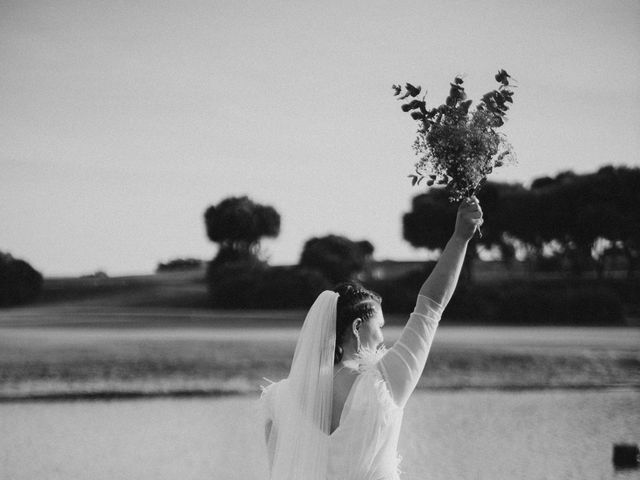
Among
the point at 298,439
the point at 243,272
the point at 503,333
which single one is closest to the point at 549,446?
the point at 298,439

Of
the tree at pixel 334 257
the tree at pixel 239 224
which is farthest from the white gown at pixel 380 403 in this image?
the tree at pixel 239 224

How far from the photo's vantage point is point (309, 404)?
11.9 feet

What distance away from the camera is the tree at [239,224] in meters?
80.2

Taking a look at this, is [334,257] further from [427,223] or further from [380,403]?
[380,403]

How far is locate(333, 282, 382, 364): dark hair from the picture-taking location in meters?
3.38

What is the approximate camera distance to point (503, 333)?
1464 inches

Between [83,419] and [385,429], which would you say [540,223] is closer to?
[83,419]

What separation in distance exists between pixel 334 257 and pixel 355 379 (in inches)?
2113

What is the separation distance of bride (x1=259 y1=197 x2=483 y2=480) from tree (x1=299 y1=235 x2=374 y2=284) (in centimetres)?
5252

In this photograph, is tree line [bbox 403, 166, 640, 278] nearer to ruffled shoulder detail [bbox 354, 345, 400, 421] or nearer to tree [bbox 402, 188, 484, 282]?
tree [bbox 402, 188, 484, 282]

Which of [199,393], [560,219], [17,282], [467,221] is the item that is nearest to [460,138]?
[467,221]

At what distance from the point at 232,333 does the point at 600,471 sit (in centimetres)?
Answer: 2498

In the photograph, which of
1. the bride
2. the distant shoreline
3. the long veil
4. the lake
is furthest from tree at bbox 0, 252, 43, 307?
the bride

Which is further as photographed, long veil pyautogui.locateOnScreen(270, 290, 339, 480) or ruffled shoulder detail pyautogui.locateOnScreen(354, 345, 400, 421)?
long veil pyautogui.locateOnScreen(270, 290, 339, 480)
